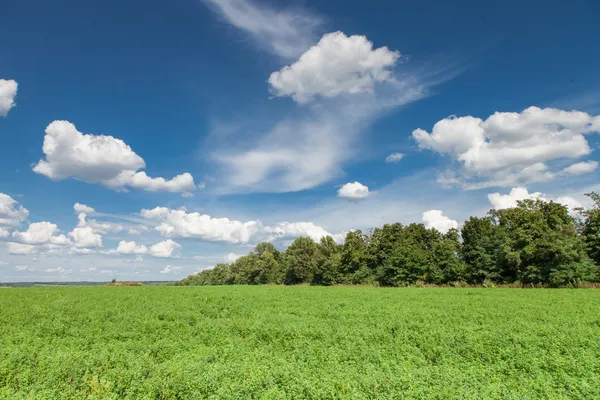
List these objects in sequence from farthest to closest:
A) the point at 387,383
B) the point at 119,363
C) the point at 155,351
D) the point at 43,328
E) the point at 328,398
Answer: the point at 43,328
the point at 155,351
the point at 119,363
the point at 387,383
the point at 328,398

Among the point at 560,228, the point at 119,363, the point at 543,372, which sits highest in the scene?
the point at 560,228

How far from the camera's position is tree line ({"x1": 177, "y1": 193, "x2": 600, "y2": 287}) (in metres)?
49.4

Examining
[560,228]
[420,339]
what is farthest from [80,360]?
[560,228]

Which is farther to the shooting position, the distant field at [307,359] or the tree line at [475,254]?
the tree line at [475,254]

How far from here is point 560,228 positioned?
177ft

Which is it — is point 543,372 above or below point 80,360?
below

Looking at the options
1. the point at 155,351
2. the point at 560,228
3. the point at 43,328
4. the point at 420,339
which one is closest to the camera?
the point at 155,351

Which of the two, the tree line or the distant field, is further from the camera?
the tree line

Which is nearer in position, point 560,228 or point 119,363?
point 119,363

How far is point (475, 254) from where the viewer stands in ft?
210

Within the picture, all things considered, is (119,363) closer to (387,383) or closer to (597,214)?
(387,383)

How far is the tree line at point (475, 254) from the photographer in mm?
49359

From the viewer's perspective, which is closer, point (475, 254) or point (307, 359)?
point (307, 359)

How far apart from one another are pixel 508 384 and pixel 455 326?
6.71m
